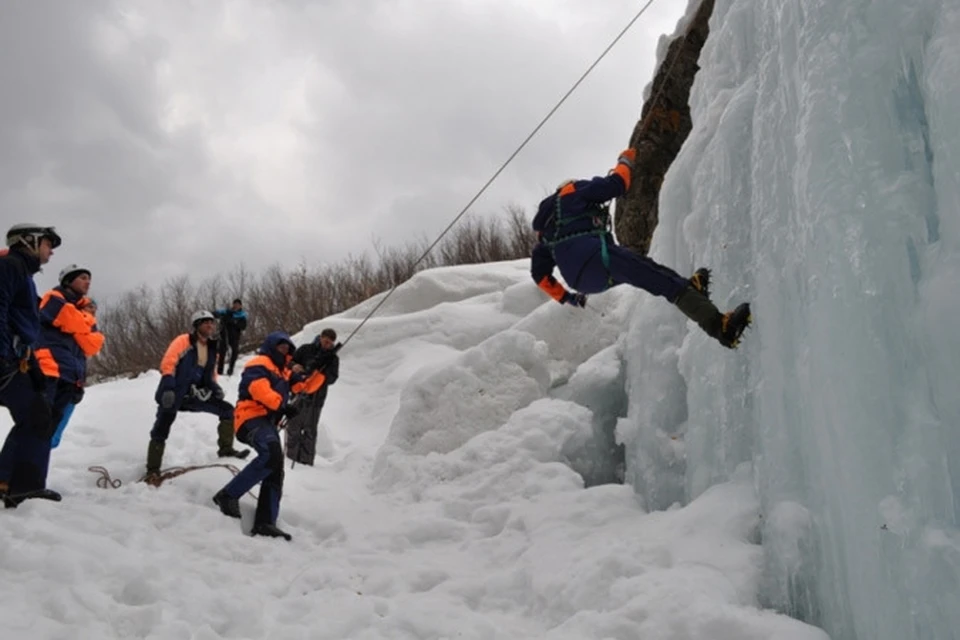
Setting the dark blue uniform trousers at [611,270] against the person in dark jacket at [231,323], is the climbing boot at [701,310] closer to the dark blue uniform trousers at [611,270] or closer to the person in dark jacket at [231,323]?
the dark blue uniform trousers at [611,270]

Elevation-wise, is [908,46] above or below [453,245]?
below

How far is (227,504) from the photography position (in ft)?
16.1

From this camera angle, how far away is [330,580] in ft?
13.5

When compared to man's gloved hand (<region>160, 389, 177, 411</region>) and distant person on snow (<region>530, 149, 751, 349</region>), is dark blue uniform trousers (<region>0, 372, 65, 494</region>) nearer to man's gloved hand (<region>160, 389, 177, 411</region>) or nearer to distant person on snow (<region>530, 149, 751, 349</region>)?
man's gloved hand (<region>160, 389, 177, 411</region>)

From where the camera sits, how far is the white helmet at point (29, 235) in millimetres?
4020

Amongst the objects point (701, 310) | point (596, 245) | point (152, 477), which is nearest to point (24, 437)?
point (152, 477)

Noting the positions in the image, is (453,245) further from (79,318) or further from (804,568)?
(804,568)

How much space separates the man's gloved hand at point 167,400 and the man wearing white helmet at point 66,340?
2.62ft

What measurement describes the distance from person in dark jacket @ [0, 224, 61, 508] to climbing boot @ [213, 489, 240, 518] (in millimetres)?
1069

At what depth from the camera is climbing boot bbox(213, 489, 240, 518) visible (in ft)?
16.0

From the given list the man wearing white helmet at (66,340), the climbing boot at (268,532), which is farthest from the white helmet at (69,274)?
the climbing boot at (268,532)

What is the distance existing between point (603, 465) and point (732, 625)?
10.7 ft

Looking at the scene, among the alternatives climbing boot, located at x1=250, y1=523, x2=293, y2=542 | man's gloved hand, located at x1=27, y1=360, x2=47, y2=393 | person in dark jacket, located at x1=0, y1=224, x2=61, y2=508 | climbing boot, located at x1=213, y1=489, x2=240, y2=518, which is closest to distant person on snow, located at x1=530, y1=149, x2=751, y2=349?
climbing boot, located at x1=250, y1=523, x2=293, y2=542

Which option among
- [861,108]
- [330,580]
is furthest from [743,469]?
[330,580]
